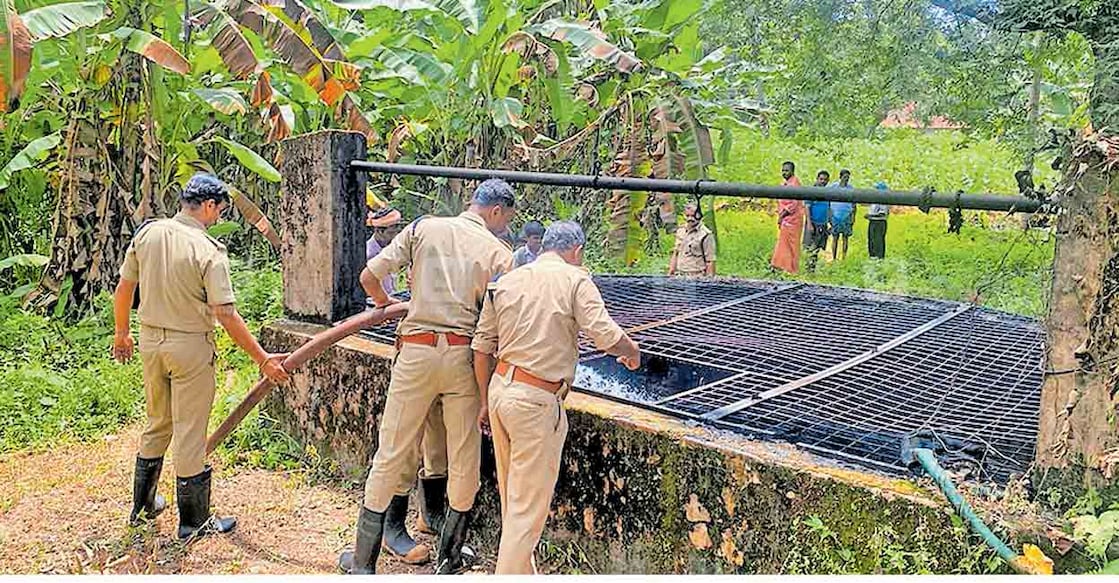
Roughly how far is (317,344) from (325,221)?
101 cm

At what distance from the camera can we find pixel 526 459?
3381 mm

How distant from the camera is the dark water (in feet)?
14.1

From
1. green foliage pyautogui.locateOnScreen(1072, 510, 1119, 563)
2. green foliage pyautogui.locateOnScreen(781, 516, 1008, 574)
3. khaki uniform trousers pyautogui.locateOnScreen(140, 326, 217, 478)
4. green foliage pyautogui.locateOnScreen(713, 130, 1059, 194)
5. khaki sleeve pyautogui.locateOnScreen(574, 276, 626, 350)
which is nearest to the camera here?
green foliage pyautogui.locateOnScreen(1072, 510, 1119, 563)

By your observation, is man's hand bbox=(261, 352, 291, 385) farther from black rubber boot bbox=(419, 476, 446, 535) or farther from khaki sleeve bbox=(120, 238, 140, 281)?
black rubber boot bbox=(419, 476, 446, 535)

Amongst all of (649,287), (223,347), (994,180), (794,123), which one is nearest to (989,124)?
(649,287)

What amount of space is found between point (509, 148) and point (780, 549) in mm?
6945

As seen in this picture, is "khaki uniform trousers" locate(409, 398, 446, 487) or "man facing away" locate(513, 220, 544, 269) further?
"man facing away" locate(513, 220, 544, 269)

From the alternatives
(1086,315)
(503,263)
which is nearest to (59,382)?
(503,263)

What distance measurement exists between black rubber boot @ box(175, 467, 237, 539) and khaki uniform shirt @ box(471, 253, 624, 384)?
173 centimetres

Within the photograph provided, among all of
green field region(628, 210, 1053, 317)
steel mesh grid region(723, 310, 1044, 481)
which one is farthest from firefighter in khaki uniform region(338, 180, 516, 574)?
green field region(628, 210, 1053, 317)

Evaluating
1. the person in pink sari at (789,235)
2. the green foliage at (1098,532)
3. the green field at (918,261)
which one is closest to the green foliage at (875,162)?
the green field at (918,261)

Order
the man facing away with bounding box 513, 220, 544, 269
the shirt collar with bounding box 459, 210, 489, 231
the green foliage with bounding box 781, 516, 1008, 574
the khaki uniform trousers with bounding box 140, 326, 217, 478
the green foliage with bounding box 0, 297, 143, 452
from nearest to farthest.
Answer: the green foliage with bounding box 781, 516, 1008, 574
the shirt collar with bounding box 459, 210, 489, 231
the khaki uniform trousers with bounding box 140, 326, 217, 478
the man facing away with bounding box 513, 220, 544, 269
the green foliage with bounding box 0, 297, 143, 452

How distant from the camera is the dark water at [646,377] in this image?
14.1 ft

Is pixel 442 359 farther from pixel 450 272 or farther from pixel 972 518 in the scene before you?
pixel 972 518
